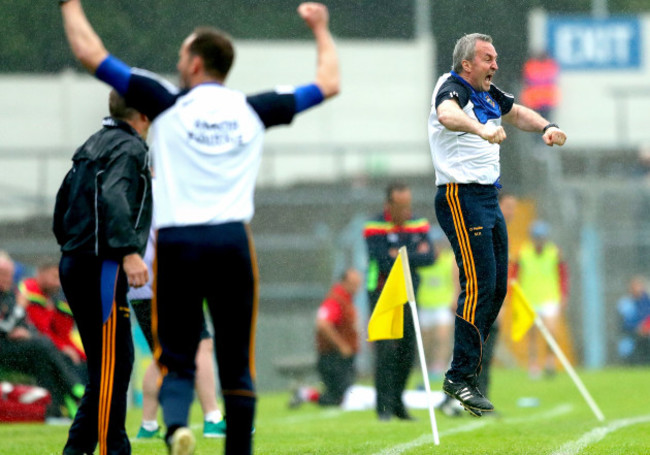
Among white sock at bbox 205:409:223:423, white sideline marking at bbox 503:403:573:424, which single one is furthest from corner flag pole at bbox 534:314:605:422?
white sock at bbox 205:409:223:423

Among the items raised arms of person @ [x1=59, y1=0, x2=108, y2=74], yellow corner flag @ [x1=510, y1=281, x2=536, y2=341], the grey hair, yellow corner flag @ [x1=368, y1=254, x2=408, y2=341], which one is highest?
raised arms of person @ [x1=59, y1=0, x2=108, y2=74]

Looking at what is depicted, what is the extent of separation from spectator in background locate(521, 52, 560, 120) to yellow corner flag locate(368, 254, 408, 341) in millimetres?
17627

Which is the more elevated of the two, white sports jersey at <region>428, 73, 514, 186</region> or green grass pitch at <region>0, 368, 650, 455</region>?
white sports jersey at <region>428, 73, 514, 186</region>

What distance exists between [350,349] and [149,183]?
8929mm

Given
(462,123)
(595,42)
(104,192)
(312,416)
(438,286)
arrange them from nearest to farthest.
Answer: (104,192)
(462,123)
(312,416)
(438,286)
(595,42)

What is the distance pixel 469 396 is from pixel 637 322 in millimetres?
14497

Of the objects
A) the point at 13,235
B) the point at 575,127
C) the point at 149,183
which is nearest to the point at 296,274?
the point at 13,235

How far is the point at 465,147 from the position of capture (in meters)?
7.27

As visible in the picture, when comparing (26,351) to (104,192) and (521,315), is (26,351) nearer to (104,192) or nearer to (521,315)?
(521,315)

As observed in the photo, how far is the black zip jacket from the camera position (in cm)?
614

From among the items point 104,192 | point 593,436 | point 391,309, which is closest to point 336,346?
point 391,309

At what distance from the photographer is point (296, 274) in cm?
2092

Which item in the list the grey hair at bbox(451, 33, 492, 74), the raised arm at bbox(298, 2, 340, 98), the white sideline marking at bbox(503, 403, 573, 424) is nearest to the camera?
the raised arm at bbox(298, 2, 340, 98)

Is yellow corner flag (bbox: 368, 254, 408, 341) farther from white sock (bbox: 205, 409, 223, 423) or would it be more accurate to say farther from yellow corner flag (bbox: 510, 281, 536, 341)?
yellow corner flag (bbox: 510, 281, 536, 341)
